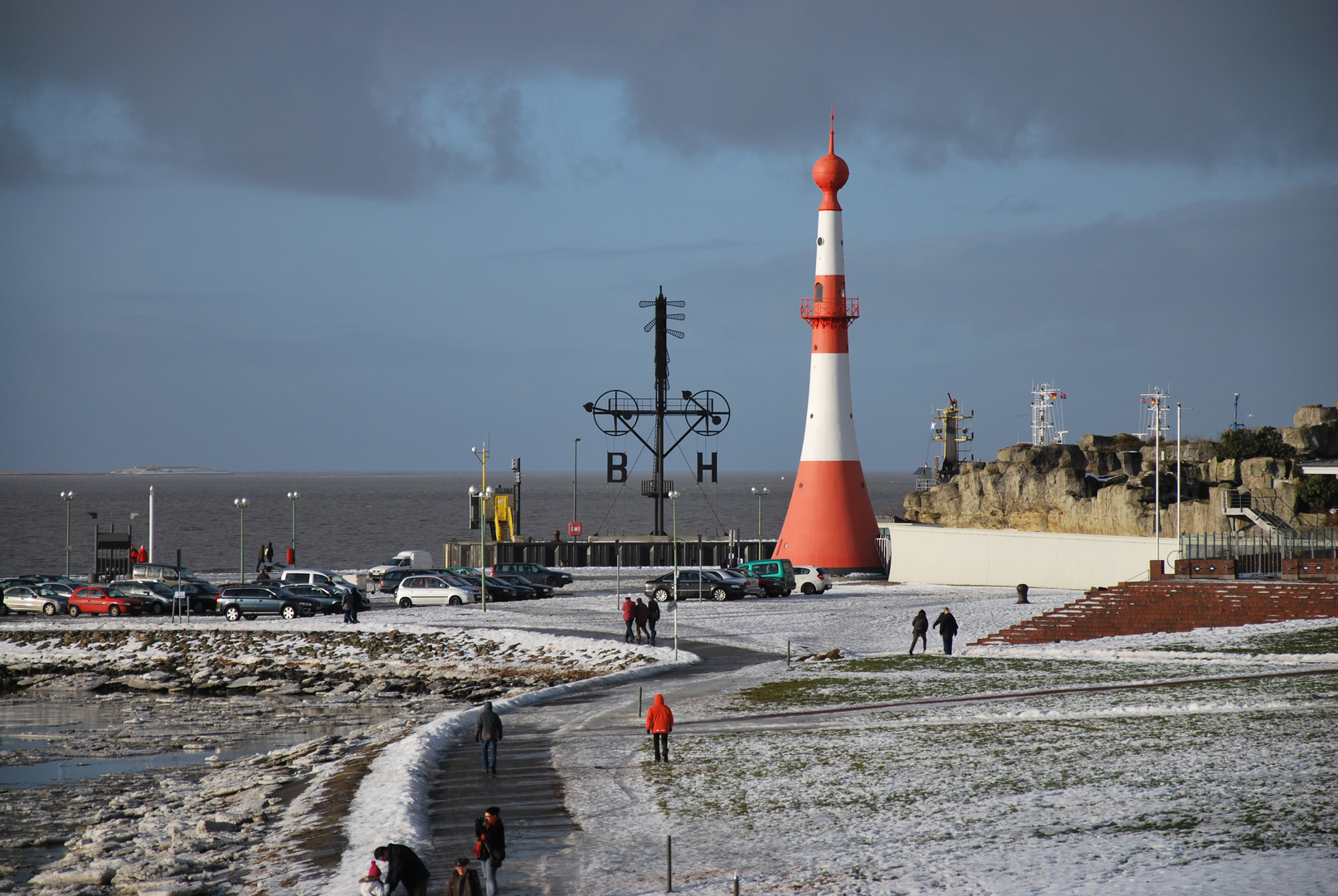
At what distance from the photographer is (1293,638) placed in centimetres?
2917

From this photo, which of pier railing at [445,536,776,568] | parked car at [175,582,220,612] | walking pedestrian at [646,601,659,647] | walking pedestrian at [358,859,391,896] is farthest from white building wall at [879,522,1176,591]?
walking pedestrian at [358,859,391,896]

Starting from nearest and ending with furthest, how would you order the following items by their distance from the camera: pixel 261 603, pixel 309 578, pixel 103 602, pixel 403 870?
pixel 403 870 → pixel 261 603 → pixel 103 602 → pixel 309 578

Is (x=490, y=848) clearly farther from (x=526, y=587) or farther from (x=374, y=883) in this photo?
(x=526, y=587)

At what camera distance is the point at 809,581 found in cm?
4750

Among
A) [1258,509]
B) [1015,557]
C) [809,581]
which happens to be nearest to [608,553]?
[809,581]

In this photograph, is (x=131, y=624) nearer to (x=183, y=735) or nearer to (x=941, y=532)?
(x=183, y=735)

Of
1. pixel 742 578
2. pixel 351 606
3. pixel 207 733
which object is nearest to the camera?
pixel 207 733

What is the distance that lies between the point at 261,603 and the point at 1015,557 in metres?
28.4

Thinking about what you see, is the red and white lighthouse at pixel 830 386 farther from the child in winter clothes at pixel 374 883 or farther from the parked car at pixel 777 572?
the child in winter clothes at pixel 374 883

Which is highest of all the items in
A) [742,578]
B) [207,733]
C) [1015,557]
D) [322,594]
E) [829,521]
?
[829,521]

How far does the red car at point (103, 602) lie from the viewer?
145 ft

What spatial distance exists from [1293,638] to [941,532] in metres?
21.9

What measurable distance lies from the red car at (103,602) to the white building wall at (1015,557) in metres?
30.1

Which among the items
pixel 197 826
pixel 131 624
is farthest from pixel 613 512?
pixel 197 826
